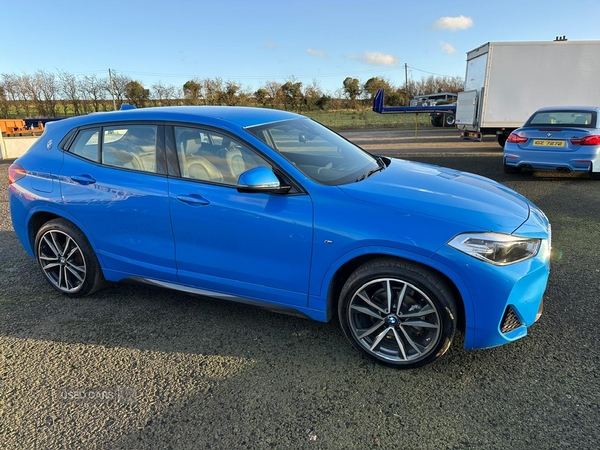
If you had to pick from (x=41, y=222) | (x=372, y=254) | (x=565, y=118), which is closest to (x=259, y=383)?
(x=372, y=254)

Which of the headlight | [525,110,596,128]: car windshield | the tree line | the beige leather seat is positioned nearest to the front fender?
the headlight

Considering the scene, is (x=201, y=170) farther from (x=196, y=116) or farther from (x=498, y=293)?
(x=498, y=293)

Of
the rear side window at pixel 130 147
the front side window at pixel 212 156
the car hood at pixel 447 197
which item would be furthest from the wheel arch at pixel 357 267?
the rear side window at pixel 130 147

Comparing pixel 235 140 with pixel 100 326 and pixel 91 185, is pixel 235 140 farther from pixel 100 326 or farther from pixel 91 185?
pixel 100 326

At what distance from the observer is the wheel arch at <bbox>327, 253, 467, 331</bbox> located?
2584mm

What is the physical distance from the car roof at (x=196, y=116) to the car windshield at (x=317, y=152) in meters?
→ 0.11

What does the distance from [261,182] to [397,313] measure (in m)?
1.24

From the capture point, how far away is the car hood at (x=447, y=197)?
103 inches

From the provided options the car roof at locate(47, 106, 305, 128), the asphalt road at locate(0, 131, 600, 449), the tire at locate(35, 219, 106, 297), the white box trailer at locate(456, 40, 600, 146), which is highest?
the white box trailer at locate(456, 40, 600, 146)

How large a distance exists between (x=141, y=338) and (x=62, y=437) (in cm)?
98

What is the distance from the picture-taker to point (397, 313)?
8.88 feet

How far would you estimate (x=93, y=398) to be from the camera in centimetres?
257

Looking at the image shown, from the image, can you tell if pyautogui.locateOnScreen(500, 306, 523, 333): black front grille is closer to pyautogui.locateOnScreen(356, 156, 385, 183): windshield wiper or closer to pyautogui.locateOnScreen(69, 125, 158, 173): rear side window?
pyautogui.locateOnScreen(356, 156, 385, 183): windshield wiper

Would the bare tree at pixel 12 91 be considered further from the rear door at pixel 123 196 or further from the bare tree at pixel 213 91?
the rear door at pixel 123 196
